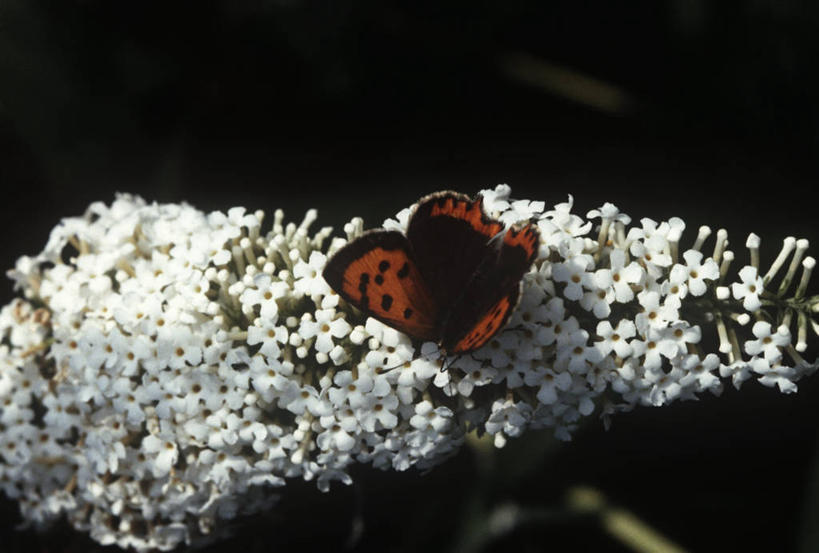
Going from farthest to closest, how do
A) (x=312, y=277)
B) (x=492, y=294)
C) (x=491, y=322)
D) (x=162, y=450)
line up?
(x=162, y=450) < (x=312, y=277) < (x=492, y=294) < (x=491, y=322)

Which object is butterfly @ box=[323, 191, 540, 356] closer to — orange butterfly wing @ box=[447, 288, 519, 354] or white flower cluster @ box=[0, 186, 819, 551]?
orange butterfly wing @ box=[447, 288, 519, 354]

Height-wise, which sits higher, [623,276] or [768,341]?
[623,276]

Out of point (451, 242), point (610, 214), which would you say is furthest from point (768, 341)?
point (451, 242)

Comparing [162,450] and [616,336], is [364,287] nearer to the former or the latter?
[616,336]

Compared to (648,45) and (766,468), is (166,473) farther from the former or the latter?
(648,45)

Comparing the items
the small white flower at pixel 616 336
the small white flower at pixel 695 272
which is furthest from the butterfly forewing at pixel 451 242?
the small white flower at pixel 695 272
